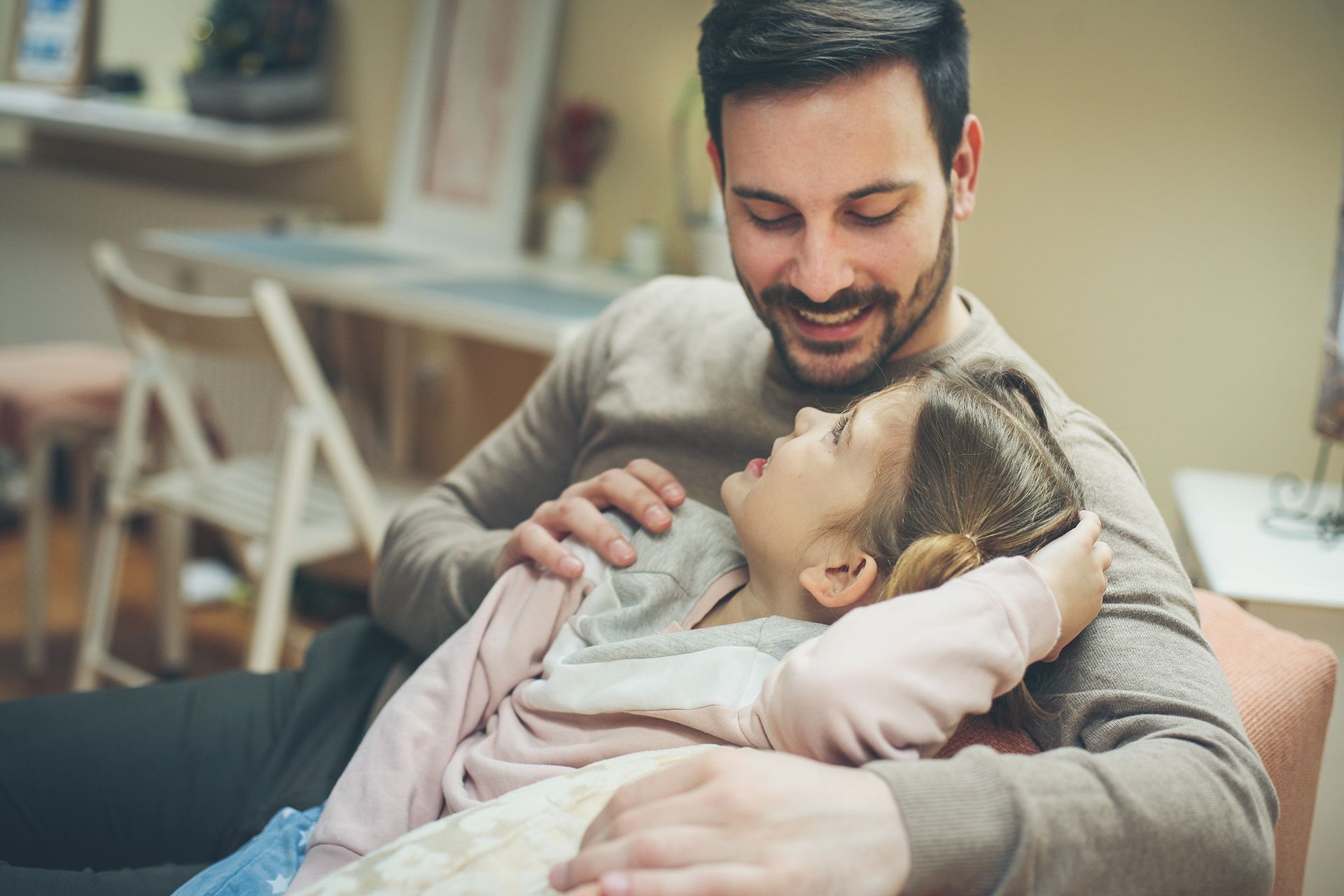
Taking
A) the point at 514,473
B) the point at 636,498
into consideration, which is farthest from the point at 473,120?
the point at 636,498

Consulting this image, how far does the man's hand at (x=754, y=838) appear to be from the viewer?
0.64 m

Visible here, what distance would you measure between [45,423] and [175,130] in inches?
36.4

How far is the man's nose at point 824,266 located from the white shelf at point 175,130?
228cm

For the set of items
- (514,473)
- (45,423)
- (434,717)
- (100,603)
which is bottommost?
(100,603)

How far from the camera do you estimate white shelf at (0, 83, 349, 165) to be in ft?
9.73

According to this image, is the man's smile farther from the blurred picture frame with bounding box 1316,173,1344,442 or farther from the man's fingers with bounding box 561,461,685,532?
the blurred picture frame with bounding box 1316,173,1344,442

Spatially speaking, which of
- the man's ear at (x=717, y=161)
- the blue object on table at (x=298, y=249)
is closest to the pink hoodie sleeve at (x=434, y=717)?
the man's ear at (x=717, y=161)

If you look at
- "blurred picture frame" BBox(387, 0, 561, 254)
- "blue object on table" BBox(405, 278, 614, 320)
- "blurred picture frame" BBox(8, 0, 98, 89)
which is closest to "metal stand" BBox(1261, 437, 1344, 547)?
"blue object on table" BBox(405, 278, 614, 320)

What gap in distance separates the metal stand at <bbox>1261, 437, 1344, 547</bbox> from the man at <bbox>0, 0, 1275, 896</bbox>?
1.85ft

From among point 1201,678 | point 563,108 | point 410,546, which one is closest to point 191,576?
point 563,108

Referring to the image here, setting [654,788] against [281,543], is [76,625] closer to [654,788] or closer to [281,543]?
[281,543]

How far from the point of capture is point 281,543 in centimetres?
206

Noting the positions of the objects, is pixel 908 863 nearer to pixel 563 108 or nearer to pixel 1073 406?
pixel 1073 406

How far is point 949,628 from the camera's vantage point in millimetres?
730
